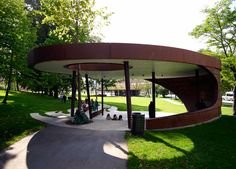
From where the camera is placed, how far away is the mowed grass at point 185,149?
820 centimetres

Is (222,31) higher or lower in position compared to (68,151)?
higher

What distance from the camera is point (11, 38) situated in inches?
906

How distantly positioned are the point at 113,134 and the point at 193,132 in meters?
4.52

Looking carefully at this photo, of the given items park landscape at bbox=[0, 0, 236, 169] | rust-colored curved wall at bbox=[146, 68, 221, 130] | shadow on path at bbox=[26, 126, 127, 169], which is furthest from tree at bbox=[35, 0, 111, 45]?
shadow on path at bbox=[26, 126, 127, 169]

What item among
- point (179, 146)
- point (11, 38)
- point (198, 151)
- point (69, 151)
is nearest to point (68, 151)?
point (69, 151)

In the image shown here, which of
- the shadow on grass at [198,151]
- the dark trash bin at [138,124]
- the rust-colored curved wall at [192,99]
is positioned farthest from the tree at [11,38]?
the shadow on grass at [198,151]

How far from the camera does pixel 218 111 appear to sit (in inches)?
722

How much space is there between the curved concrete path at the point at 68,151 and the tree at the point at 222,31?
14623 mm

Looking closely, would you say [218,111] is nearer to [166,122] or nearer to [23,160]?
[166,122]

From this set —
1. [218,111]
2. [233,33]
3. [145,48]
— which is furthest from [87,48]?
[233,33]

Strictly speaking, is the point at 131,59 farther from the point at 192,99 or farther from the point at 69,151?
the point at 192,99

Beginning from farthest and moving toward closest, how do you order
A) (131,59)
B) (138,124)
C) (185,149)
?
(131,59), (138,124), (185,149)

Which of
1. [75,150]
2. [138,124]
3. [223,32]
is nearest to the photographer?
[75,150]

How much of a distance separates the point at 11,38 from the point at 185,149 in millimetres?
20063
